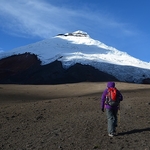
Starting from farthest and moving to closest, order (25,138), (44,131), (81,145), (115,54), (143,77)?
(115,54) → (143,77) → (44,131) → (25,138) → (81,145)

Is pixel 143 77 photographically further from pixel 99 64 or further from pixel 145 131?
pixel 145 131

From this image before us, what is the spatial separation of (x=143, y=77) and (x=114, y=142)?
42.5 metres

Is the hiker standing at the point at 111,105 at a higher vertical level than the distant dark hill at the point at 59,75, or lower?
lower

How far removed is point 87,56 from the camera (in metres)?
54.7

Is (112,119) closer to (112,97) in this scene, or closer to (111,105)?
(111,105)

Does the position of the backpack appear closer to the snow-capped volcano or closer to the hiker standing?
the hiker standing

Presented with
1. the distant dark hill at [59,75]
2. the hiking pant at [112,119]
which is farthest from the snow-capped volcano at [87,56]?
the hiking pant at [112,119]

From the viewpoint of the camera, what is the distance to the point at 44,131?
7.98 m

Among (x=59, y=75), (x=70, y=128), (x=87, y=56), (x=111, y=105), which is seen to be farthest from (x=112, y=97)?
(x=87, y=56)

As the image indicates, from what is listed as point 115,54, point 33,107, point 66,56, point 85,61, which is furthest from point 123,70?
point 33,107

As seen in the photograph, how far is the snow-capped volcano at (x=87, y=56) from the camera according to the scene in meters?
48.0

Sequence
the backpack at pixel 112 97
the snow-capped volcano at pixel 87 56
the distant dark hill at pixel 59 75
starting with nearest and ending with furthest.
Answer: the backpack at pixel 112 97 → the distant dark hill at pixel 59 75 → the snow-capped volcano at pixel 87 56

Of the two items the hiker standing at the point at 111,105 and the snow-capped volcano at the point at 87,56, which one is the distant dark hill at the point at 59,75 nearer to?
the snow-capped volcano at the point at 87,56

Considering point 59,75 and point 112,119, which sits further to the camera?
point 59,75
